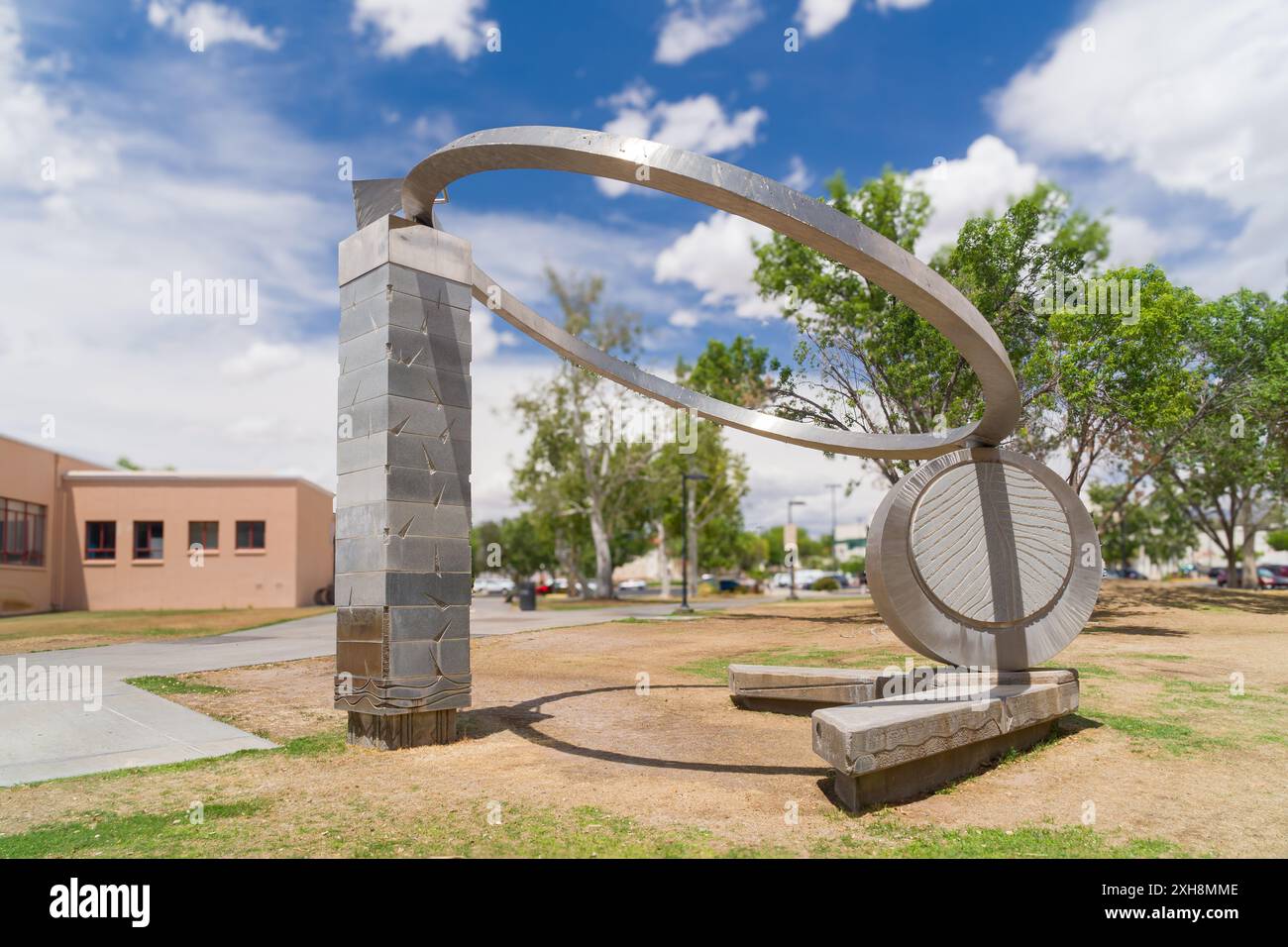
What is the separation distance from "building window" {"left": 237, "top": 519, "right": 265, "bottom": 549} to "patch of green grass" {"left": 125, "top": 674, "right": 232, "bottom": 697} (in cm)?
2402

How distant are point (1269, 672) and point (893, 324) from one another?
481 inches

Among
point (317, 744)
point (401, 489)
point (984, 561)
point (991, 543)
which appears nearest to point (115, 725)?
point (317, 744)

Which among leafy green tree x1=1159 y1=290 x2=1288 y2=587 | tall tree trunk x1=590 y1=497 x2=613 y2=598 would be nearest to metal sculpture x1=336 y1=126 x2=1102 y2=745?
leafy green tree x1=1159 y1=290 x2=1288 y2=587

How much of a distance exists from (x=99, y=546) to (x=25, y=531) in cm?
298

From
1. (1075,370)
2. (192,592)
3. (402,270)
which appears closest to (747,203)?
(402,270)

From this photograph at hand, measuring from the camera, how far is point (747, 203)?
603 cm

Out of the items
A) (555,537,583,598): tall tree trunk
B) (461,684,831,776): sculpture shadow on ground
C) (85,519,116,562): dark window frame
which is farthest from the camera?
(555,537,583,598): tall tree trunk

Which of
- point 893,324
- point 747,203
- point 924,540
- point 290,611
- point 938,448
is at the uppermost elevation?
point 893,324

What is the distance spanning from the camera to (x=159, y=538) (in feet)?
112

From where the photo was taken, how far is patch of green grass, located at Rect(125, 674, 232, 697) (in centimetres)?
1139

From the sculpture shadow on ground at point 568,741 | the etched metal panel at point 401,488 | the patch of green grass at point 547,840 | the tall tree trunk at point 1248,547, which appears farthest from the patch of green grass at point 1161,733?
the tall tree trunk at point 1248,547

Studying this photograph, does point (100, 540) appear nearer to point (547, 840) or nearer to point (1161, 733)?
point (547, 840)

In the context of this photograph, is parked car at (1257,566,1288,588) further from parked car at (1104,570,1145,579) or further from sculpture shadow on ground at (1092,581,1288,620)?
sculpture shadow on ground at (1092,581,1288,620)
